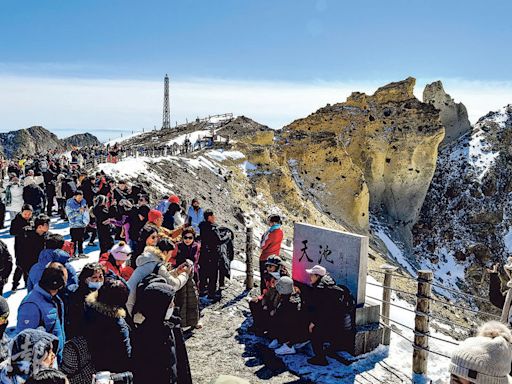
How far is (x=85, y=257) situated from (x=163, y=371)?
735 cm

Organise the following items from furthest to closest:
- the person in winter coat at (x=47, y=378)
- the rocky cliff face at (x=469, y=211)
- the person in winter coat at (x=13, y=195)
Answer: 1. the rocky cliff face at (x=469, y=211)
2. the person in winter coat at (x=13, y=195)
3. the person in winter coat at (x=47, y=378)

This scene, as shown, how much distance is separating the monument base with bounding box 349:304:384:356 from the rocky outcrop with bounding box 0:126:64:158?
6859 cm

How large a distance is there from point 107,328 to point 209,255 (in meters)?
4.98

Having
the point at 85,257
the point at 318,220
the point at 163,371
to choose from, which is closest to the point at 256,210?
the point at 318,220

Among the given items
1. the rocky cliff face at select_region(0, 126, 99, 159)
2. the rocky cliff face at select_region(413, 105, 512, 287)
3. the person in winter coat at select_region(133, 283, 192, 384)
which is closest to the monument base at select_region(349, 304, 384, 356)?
the person in winter coat at select_region(133, 283, 192, 384)

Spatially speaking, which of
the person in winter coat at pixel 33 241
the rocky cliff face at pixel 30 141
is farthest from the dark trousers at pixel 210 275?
the rocky cliff face at pixel 30 141

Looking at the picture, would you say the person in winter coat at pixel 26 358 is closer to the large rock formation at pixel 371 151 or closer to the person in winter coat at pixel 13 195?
the person in winter coat at pixel 13 195

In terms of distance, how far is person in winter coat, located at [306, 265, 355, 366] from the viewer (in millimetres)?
6305

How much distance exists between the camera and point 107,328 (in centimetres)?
399

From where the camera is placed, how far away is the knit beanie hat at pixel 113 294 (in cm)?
399

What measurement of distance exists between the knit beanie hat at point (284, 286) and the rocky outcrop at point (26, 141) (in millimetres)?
67983

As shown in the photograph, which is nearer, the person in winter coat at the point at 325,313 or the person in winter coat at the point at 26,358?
the person in winter coat at the point at 26,358

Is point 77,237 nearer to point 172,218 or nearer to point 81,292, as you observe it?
point 172,218

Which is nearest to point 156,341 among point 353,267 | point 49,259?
point 49,259
